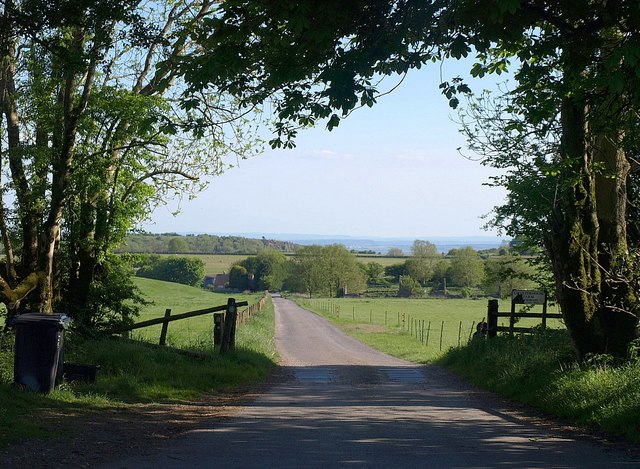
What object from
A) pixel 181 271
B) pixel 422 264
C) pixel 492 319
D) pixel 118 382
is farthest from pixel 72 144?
pixel 422 264

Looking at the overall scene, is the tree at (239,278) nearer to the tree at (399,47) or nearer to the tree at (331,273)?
the tree at (331,273)

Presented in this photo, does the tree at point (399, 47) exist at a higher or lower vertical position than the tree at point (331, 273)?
higher

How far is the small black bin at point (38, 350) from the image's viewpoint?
10586 millimetres

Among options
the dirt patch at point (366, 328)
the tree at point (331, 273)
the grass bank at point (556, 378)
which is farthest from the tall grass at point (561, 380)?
the tree at point (331, 273)

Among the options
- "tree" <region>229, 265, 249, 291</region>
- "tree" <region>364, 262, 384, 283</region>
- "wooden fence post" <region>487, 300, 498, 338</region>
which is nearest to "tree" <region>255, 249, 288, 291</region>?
"tree" <region>229, 265, 249, 291</region>

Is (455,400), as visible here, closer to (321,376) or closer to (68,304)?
(321,376)

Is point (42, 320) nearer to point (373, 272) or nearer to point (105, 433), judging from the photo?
point (105, 433)

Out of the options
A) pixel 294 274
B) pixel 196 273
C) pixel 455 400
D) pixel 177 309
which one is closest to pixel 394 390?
pixel 455 400

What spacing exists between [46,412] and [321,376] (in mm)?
10805

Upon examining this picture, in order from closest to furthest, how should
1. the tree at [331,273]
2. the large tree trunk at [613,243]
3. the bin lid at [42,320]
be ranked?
1. the bin lid at [42,320]
2. the large tree trunk at [613,243]
3. the tree at [331,273]

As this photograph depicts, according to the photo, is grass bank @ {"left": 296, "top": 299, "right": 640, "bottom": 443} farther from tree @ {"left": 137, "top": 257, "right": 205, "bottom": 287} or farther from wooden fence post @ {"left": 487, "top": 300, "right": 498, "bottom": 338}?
tree @ {"left": 137, "top": 257, "right": 205, "bottom": 287}

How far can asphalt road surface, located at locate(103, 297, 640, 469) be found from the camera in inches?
291

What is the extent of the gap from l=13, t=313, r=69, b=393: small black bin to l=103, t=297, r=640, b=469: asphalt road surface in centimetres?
255

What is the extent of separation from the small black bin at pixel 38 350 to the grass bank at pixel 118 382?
0.22 m
